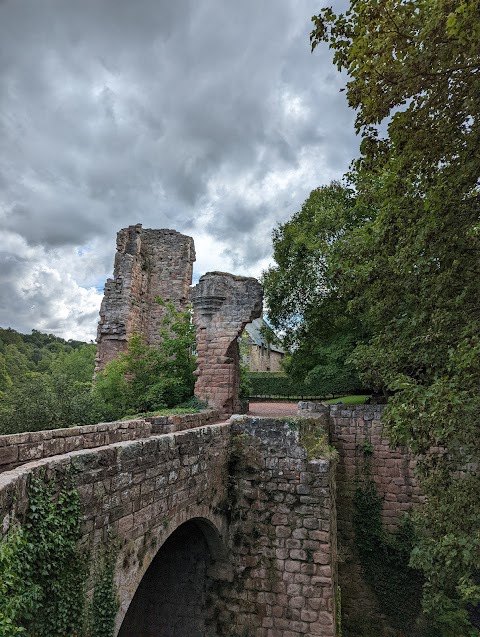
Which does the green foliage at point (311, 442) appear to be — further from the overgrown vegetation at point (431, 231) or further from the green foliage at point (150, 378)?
the green foliage at point (150, 378)

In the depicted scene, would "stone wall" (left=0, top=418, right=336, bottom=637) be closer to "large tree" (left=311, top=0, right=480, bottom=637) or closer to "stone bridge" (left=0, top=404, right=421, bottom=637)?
"stone bridge" (left=0, top=404, right=421, bottom=637)

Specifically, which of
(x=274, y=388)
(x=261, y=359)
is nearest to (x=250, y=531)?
(x=274, y=388)

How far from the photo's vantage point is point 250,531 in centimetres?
661

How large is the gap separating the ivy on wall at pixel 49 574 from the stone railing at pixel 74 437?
204 centimetres

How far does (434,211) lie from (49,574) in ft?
19.2

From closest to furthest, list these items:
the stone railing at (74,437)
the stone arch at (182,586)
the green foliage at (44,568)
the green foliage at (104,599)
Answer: the green foliage at (44,568)
the green foliage at (104,599)
the stone railing at (74,437)
the stone arch at (182,586)

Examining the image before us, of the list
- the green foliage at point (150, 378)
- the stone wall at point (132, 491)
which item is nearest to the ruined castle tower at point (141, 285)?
the green foliage at point (150, 378)

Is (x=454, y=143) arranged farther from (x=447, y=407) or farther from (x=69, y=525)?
(x=69, y=525)

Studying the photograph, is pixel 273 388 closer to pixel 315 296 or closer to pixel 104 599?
pixel 315 296

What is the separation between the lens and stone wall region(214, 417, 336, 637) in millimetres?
6195

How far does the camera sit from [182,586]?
6.91 metres

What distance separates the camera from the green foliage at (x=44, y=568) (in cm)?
246

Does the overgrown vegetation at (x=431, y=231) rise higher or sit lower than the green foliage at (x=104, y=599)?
higher

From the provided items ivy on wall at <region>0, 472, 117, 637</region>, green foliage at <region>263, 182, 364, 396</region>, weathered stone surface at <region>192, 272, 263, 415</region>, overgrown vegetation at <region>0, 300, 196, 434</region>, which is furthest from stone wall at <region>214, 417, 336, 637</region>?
green foliage at <region>263, 182, 364, 396</region>
